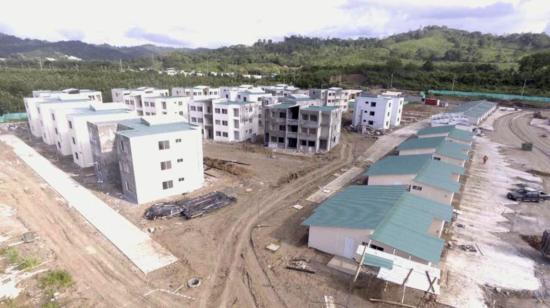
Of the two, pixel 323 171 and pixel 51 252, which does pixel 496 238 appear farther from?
pixel 51 252

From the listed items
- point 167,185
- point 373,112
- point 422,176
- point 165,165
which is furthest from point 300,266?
point 373,112

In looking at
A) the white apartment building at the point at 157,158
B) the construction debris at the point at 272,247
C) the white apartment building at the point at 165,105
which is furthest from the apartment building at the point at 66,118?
the construction debris at the point at 272,247

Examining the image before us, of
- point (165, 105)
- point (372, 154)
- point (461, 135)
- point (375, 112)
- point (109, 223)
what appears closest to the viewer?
point (109, 223)

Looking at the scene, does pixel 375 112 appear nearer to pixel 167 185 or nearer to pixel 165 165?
pixel 165 165

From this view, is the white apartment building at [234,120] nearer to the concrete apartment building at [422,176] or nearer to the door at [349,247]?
the concrete apartment building at [422,176]

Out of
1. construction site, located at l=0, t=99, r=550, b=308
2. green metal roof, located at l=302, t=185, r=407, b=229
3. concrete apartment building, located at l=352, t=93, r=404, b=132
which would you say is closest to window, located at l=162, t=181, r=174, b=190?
construction site, located at l=0, t=99, r=550, b=308

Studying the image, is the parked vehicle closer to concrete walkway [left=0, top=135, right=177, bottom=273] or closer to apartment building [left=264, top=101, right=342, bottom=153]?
apartment building [left=264, top=101, right=342, bottom=153]
